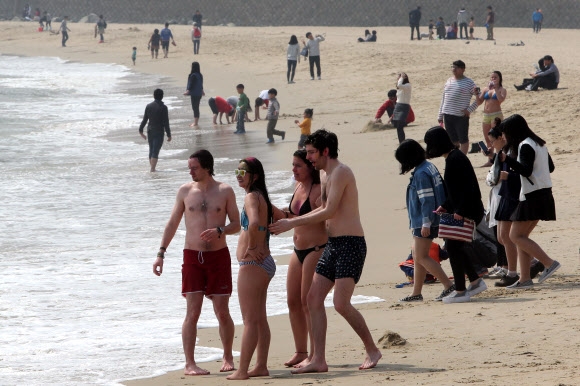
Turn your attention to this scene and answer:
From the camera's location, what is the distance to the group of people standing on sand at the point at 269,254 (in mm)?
6312

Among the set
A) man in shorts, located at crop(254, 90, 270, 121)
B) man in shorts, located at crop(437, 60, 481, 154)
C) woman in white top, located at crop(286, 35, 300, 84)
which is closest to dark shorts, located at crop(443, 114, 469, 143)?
man in shorts, located at crop(437, 60, 481, 154)

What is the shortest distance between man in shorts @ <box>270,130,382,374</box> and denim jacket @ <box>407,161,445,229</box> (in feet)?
5.33

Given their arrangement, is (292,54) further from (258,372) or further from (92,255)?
(258,372)

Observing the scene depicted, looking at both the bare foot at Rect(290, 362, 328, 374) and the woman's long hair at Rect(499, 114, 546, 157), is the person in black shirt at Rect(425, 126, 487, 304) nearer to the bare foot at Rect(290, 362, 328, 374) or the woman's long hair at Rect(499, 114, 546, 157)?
the woman's long hair at Rect(499, 114, 546, 157)

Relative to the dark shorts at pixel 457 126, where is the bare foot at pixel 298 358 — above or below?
below

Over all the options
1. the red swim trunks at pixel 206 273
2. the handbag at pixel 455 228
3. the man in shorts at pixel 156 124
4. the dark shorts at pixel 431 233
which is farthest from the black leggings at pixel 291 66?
the red swim trunks at pixel 206 273

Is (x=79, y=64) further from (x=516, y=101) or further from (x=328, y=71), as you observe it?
(x=516, y=101)

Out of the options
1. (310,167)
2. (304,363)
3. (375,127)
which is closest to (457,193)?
(310,167)

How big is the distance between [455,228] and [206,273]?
6.96 ft

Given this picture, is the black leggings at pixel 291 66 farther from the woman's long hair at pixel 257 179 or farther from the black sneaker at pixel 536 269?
the woman's long hair at pixel 257 179

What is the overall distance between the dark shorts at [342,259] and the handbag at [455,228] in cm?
170

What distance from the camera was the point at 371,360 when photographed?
6305 millimetres

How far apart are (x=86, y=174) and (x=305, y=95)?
36.7 ft

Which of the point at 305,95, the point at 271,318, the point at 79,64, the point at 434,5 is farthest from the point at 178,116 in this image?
the point at 434,5
